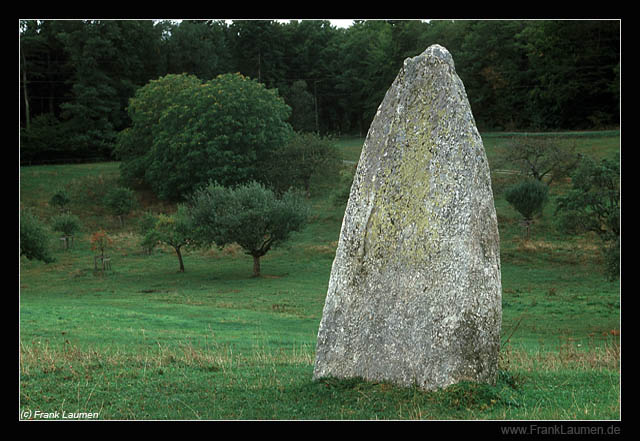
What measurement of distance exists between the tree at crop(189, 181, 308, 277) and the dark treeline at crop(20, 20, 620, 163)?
35.2 metres

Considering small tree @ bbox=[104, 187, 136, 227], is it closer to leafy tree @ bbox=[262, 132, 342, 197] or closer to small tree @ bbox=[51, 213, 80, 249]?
small tree @ bbox=[51, 213, 80, 249]

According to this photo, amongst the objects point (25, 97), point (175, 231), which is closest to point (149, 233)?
point (175, 231)

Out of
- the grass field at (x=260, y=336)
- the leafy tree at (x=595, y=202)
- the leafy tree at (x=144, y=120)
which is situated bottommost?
the grass field at (x=260, y=336)

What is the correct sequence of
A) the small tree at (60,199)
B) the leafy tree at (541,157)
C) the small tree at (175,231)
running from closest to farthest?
the small tree at (175,231)
the leafy tree at (541,157)
the small tree at (60,199)

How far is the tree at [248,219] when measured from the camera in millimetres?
49000

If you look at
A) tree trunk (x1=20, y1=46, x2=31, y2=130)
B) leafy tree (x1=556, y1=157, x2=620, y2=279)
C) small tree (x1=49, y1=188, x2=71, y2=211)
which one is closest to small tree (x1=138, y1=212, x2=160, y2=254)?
small tree (x1=49, y1=188, x2=71, y2=211)

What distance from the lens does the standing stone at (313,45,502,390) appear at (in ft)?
36.6

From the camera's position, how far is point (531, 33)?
7644 centimetres

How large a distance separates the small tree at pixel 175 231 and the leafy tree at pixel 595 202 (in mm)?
27294

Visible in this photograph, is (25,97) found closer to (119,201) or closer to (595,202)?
(119,201)

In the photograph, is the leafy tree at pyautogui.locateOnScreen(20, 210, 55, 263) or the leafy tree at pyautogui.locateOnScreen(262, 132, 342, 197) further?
the leafy tree at pyautogui.locateOnScreen(262, 132, 342, 197)

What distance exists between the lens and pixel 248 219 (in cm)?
4894

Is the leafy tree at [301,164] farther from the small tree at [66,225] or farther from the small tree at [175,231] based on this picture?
the small tree at [175,231]

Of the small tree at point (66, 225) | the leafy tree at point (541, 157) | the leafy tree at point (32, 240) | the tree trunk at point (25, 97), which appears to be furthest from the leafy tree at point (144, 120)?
the leafy tree at point (541, 157)
